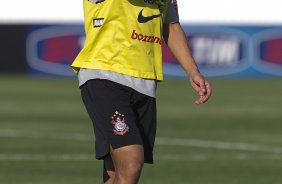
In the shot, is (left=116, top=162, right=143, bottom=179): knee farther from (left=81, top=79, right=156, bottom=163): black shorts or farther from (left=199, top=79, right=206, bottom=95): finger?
(left=199, top=79, right=206, bottom=95): finger

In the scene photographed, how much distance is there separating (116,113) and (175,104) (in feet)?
45.2

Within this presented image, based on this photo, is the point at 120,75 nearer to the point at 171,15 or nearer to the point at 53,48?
the point at 171,15

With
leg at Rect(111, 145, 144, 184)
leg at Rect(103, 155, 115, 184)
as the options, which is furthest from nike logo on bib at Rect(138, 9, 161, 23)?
leg at Rect(103, 155, 115, 184)

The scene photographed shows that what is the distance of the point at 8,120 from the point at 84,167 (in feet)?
20.1

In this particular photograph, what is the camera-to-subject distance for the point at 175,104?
21703 millimetres

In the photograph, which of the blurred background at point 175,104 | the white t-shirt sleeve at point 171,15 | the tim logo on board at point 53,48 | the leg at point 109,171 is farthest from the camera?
the tim logo on board at point 53,48

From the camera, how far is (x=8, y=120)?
60.6ft

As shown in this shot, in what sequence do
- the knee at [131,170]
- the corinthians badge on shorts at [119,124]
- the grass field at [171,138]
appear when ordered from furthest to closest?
the grass field at [171,138]
the corinthians badge on shorts at [119,124]
the knee at [131,170]

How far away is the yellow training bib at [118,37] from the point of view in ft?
26.4

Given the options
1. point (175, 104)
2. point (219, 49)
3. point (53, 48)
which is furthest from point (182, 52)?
point (219, 49)

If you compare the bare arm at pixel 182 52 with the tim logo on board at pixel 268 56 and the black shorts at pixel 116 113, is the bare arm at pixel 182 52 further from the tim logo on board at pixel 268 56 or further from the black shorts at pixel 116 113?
the tim logo on board at pixel 268 56

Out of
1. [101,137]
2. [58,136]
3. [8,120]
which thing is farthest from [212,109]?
[101,137]

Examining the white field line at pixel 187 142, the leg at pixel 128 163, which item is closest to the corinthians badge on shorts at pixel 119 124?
the leg at pixel 128 163

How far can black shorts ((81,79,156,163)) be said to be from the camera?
26.0 feet
